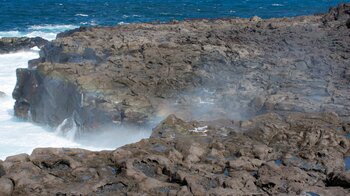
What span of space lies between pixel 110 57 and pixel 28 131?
292 inches

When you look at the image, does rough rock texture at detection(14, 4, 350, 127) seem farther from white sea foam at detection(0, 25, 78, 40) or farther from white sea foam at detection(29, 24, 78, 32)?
white sea foam at detection(29, 24, 78, 32)

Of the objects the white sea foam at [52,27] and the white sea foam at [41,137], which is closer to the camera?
the white sea foam at [41,137]

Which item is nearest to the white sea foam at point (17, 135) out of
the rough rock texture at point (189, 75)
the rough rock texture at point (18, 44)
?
the rough rock texture at point (189, 75)

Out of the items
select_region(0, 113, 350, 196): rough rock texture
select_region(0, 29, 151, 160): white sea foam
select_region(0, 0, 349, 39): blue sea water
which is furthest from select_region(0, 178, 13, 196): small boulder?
select_region(0, 0, 349, 39): blue sea water

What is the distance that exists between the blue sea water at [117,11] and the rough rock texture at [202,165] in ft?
142

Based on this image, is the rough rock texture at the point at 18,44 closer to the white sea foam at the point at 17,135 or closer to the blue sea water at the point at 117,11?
the blue sea water at the point at 117,11

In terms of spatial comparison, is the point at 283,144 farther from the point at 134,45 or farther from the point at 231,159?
the point at 134,45

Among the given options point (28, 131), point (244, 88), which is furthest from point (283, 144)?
point (28, 131)

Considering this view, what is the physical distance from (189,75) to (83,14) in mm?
49132

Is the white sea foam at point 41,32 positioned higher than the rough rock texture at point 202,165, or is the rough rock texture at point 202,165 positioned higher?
the white sea foam at point 41,32

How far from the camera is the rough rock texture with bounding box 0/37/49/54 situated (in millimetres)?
52781

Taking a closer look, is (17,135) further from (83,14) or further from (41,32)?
(83,14)

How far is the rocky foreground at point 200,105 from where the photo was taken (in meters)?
17.1

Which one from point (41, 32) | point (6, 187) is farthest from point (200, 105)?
point (41, 32)
